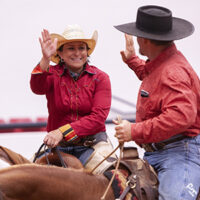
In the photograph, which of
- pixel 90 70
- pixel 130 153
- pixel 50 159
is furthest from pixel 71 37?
pixel 130 153

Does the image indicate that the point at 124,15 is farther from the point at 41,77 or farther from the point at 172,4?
the point at 41,77

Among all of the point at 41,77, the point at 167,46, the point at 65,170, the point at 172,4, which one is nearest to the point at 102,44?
the point at 172,4

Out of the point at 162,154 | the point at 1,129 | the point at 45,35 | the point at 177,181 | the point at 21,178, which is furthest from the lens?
the point at 1,129

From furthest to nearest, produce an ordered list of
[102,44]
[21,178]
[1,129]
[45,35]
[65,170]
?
[102,44] < [1,129] < [45,35] < [65,170] < [21,178]

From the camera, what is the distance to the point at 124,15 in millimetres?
6055

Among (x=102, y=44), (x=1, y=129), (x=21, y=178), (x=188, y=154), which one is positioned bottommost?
(x=1, y=129)

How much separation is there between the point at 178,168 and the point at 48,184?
26.1 inches

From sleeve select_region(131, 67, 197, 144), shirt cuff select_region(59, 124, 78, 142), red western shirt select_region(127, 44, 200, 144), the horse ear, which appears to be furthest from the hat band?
shirt cuff select_region(59, 124, 78, 142)

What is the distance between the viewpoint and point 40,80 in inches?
107

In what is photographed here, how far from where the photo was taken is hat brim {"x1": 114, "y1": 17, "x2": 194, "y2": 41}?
6.97ft

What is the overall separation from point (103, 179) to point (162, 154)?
1.19 ft

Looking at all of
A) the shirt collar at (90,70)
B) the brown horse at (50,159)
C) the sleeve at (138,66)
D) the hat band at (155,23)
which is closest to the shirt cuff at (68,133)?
the brown horse at (50,159)

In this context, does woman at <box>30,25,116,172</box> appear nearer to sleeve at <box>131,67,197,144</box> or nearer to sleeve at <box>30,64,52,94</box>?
sleeve at <box>30,64,52,94</box>

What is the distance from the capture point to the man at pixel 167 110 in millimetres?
1939
